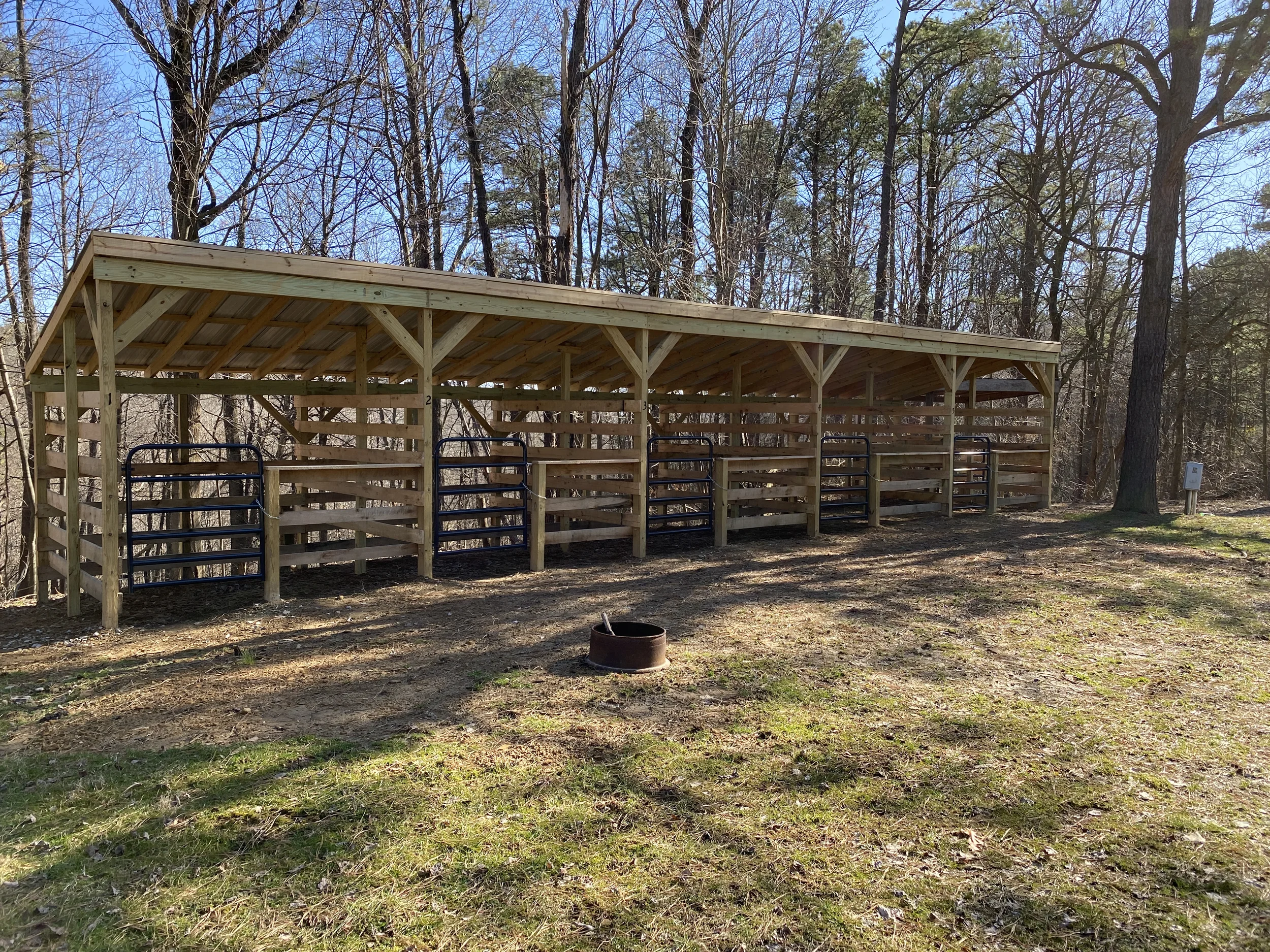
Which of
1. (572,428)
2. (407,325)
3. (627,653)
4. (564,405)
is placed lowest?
(627,653)

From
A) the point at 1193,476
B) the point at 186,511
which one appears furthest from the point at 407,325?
the point at 1193,476

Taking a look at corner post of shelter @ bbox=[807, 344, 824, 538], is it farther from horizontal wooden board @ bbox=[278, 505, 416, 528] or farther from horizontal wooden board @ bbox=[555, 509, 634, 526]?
horizontal wooden board @ bbox=[278, 505, 416, 528]

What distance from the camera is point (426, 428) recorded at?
7.50 meters

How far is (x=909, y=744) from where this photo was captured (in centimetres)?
399

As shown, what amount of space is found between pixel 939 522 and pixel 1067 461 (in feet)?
46.3

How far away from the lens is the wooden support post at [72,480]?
21.8 ft

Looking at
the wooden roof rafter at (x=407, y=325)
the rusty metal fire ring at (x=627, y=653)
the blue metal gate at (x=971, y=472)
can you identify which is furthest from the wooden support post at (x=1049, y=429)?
the rusty metal fire ring at (x=627, y=653)

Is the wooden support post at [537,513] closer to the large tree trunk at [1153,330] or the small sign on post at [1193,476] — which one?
the large tree trunk at [1153,330]

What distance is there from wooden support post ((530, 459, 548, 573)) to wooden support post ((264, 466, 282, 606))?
8.29 feet

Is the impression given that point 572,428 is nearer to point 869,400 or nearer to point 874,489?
point 874,489

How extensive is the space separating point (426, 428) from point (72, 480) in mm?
2878

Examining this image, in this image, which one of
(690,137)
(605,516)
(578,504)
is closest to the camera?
(578,504)

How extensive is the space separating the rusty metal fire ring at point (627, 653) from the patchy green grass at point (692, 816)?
0.48 feet

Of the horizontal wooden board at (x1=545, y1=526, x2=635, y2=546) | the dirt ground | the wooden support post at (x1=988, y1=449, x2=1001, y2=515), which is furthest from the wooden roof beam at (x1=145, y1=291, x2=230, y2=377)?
the wooden support post at (x1=988, y1=449, x2=1001, y2=515)
